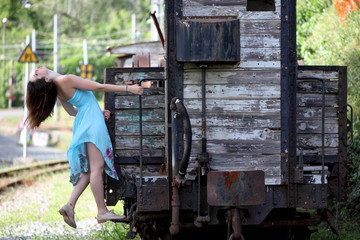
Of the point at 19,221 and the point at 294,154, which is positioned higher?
the point at 294,154

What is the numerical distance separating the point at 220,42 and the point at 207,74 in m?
0.37

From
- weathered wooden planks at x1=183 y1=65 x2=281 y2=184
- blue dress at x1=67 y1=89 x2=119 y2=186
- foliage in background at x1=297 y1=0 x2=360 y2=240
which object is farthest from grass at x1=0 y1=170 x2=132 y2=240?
foliage in background at x1=297 y1=0 x2=360 y2=240

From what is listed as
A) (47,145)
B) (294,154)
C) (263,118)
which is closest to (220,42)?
(263,118)

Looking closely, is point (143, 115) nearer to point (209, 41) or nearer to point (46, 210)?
point (209, 41)

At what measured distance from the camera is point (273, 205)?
620 centimetres

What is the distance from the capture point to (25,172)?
16375mm

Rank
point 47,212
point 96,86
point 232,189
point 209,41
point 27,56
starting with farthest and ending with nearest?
point 27,56 < point 47,212 < point 96,86 < point 209,41 < point 232,189

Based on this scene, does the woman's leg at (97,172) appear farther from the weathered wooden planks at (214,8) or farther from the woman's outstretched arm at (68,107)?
the weathered wooden planks at (214,8)

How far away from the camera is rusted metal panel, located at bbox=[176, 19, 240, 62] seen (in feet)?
19.3

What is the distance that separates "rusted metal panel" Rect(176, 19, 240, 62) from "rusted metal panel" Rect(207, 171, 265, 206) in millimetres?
1117

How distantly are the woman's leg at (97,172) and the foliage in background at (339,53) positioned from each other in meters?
2.94

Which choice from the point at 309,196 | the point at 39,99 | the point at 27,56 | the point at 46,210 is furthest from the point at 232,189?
the point at 27,56

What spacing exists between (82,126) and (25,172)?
34.8 ft

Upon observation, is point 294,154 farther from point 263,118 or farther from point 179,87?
point 179,87
